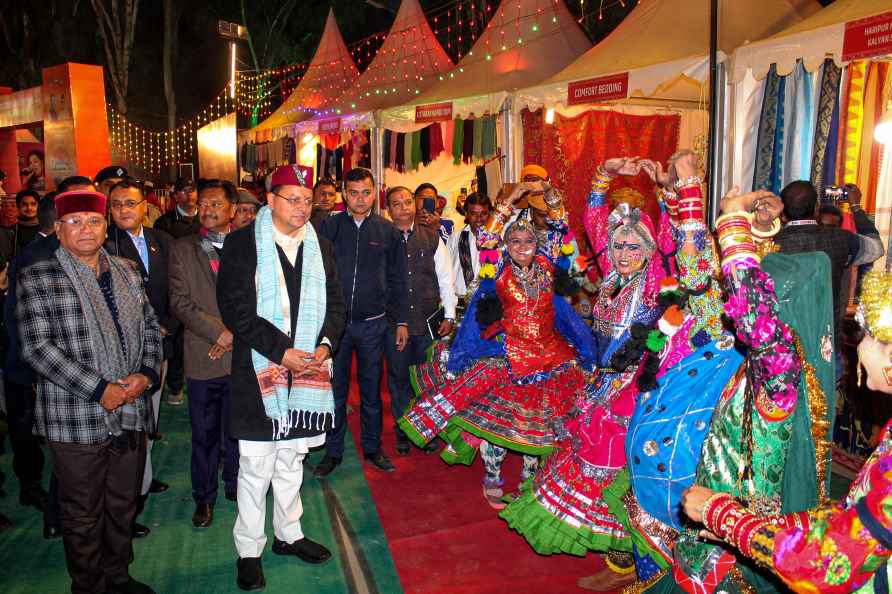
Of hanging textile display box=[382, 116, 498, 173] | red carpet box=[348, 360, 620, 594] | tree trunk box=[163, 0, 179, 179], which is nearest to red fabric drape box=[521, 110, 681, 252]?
hanging textile display box=[382, 116, 498, 173]

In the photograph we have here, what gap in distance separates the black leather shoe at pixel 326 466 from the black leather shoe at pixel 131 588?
1.61 m

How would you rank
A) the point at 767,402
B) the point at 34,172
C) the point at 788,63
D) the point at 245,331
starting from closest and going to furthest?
1. the point at 767,402
2. the point at 245,331
3. the point at 788,63
4. the point at 34,172

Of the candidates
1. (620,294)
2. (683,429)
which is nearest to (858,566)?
(683,429)

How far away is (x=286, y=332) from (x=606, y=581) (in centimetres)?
197

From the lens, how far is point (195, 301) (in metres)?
3.94

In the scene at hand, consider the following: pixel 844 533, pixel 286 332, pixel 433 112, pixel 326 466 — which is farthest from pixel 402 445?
pixel 433 112

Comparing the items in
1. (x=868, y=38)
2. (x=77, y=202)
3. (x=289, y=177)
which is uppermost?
(x=868, y=38)

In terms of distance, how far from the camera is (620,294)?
137 inches

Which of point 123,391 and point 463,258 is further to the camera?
point 463,258

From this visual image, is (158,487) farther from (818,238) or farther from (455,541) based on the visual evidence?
(818,238)

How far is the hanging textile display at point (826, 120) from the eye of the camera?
5258 mm

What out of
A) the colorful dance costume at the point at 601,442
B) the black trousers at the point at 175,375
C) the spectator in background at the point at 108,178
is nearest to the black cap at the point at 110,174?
the spectator in background at the point at 108,178

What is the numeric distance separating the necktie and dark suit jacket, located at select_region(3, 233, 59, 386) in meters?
0.87

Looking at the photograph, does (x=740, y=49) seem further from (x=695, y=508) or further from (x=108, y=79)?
(x=108, y=79)
